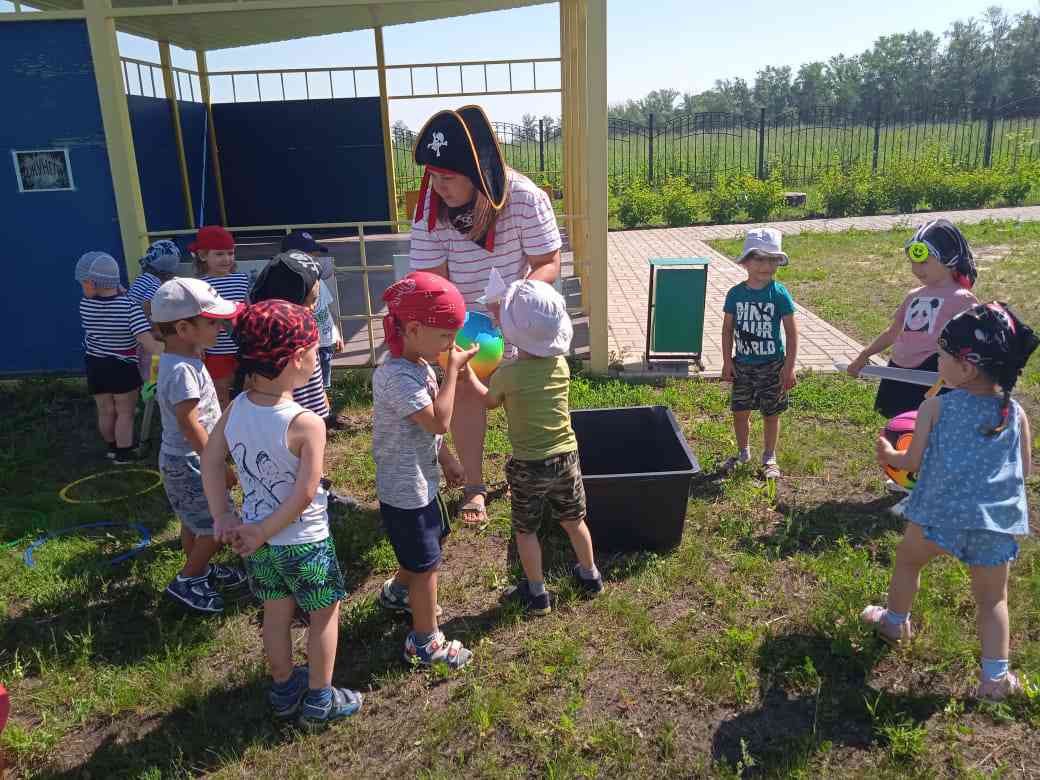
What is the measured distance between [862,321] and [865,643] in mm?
5943

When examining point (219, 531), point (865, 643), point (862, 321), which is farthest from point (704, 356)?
point (219, 531)

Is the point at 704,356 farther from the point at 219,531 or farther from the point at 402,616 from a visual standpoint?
the point at 219,531

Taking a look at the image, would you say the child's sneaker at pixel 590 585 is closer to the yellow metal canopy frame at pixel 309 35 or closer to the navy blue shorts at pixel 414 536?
the navy blue shorts at pixel 414 536

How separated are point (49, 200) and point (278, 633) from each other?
207 inches

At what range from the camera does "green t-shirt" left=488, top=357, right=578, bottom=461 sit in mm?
3221

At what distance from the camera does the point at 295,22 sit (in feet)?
27.6

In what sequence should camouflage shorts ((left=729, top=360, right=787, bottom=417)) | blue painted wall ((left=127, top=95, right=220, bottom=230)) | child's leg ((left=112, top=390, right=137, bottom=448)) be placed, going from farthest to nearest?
blue painted wall ((left=127, top=95, right=220, bottom=230))
child's leg ((left=112, top=390, right=137, bottom=448))
camouflage shorts ((left=729, top=360, right=787, bottom=417))

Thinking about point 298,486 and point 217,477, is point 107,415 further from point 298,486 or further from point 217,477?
point 298,486

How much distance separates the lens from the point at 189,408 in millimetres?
3277

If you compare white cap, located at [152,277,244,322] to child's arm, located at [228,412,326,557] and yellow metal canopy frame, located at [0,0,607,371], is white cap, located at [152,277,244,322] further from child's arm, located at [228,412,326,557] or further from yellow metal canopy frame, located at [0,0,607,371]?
yellow metal canopy frame, located at [0,0,607,371]

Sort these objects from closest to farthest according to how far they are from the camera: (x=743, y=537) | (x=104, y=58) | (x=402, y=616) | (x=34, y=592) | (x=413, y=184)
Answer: (x=402, y=616)
(x=34, y=592)
(x=743, y=537)
(x=104, y=58)
(x=413, y=184)

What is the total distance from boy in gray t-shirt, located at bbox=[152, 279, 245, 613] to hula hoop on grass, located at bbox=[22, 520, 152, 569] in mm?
591

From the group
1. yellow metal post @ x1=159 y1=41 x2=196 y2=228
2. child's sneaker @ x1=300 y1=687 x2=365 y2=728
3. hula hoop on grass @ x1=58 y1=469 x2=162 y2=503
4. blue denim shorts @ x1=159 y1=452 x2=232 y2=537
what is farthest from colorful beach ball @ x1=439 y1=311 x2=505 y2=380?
yellow metal post @ x1=159 y1=41 x2=196 y2=228

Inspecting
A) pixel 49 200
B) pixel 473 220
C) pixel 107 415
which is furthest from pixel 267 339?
pixel 49 200
